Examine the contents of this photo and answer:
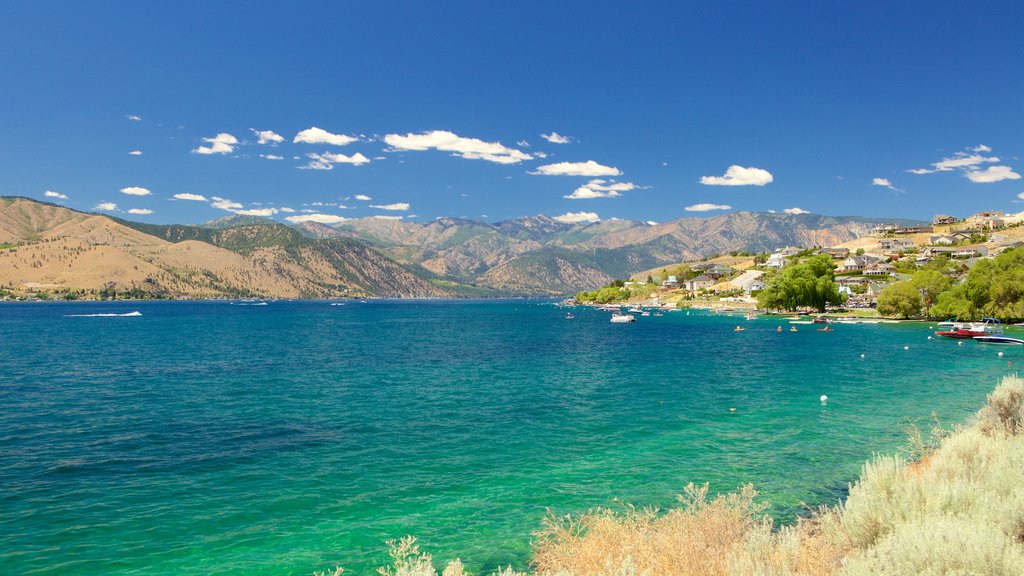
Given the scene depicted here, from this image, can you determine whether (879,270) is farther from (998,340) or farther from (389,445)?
(389,445)

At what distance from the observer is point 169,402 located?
38.7 metres

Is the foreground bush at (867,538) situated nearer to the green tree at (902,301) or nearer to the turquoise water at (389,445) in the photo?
the turquoise water at (389,445)

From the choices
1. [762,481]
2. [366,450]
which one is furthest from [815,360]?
[366,450]

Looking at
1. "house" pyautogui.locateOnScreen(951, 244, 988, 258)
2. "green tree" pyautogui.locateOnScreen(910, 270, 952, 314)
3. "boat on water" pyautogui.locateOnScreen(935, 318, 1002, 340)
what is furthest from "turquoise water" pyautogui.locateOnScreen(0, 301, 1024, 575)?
"house" pyautogui.locateOnScreen(951, 244, 988, 258)

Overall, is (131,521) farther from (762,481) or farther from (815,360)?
(815,360)

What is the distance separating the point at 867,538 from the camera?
429 inches

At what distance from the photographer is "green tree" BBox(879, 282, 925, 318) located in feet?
390

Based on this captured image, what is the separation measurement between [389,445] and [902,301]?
433 feet

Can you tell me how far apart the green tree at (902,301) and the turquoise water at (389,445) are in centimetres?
6416

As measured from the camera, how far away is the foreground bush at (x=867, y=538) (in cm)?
762

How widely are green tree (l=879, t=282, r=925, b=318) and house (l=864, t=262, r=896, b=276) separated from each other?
7310 cm

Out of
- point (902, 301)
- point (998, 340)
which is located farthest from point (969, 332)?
point (902, 301)

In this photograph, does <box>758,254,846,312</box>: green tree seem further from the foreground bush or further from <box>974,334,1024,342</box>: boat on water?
the foreground bush

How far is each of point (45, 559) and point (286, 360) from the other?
169 ft
